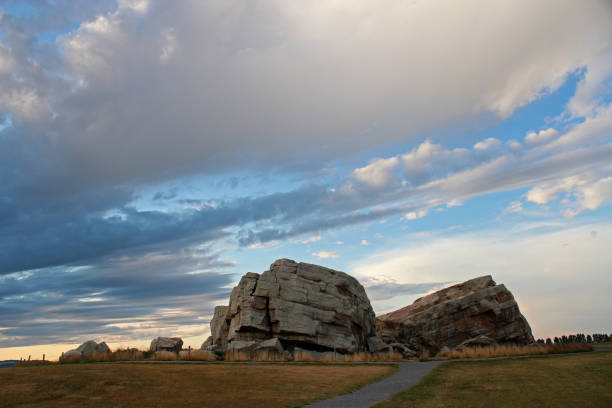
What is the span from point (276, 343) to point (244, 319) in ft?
16.6

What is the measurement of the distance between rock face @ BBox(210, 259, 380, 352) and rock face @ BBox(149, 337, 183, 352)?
208 inches

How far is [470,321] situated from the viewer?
171 ft

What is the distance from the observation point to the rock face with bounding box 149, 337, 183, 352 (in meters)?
45.2

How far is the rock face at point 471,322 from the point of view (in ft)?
169

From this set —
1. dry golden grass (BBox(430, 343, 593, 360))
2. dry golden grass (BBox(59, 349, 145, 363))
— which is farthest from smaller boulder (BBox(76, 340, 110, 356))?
dry golden grass (BBox(430, 343, 593, 360))

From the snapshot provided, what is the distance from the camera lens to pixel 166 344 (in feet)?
149

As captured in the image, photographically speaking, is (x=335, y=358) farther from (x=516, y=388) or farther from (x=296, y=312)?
(x=516, y=388)

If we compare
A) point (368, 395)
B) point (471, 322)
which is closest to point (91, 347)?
point (368, 395)

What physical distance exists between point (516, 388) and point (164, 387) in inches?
623

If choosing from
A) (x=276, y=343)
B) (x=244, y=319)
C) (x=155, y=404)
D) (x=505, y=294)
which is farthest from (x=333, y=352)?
(x=155, y=404)

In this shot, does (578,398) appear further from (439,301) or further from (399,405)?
(439,301)

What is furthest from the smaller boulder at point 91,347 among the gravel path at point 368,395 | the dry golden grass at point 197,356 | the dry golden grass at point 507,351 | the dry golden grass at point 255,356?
the dry golden grass at point 507,351

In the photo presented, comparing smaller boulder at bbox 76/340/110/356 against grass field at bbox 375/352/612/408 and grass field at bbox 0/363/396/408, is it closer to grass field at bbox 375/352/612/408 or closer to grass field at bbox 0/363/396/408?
grass field at bbox 0/363/396/408

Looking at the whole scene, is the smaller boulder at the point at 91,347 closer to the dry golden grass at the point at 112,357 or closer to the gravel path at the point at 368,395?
the dry golden grass at the point at 112,357
